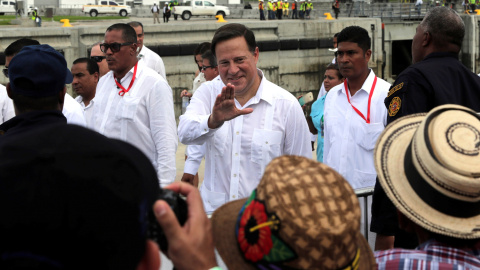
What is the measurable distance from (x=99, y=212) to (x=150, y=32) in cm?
1827

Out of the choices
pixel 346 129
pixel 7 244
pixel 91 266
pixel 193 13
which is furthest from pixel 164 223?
pixel 193 13

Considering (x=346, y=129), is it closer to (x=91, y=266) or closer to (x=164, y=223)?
(x=164, y=223)

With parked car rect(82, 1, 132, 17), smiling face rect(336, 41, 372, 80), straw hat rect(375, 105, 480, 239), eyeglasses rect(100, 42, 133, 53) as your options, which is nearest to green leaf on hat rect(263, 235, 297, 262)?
straw hat rect(375, 105, 480, 239)

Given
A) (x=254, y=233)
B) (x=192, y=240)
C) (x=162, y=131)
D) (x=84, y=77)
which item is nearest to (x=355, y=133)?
(x=162, y=131)

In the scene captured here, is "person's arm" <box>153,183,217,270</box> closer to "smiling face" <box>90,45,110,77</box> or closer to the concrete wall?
"smiling face" <box>90,45,110,77</box>

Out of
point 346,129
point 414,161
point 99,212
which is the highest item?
point 99,212

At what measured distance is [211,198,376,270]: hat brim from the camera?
190cm

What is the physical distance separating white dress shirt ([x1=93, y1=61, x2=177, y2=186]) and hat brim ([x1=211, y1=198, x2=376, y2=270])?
3156 millimetres

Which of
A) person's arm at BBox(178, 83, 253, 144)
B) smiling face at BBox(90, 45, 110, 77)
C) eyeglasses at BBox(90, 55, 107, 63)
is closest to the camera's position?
person's arm at BBox(178, 83, 253, 144)

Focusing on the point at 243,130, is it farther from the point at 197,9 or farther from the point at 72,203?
the point at 197,9

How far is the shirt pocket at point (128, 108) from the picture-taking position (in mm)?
5250

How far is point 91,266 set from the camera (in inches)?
49.4

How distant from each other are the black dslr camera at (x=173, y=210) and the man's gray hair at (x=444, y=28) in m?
3.00

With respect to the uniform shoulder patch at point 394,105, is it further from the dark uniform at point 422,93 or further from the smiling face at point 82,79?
the smiling face at point 82,79
